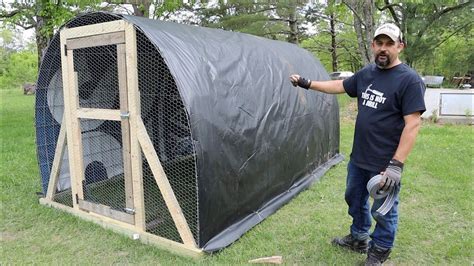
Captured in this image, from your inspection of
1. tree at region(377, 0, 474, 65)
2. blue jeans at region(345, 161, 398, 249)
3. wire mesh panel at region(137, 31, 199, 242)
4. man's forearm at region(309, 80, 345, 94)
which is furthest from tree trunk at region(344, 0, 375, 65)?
blue jeans at region(345, 161, 398, 249)

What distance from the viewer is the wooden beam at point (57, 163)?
3873 mm

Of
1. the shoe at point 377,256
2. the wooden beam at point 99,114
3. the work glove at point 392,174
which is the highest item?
the wooden beam at point 99,114

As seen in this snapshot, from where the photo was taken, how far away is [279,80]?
438 cm

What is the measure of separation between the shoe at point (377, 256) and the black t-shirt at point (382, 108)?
595 mm

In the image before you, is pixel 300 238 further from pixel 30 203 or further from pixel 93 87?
pixel 30 203

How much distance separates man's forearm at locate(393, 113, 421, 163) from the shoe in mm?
752

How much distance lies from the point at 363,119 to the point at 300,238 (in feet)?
4.26

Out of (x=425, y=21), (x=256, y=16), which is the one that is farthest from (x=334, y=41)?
(x=256, y=16)

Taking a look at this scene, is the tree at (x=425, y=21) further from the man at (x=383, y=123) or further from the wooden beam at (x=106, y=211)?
the wooden beam at (x=106, y=211)

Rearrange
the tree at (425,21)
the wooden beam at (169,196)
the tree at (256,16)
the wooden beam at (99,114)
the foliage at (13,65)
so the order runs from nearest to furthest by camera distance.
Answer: the wooden beam at (169,196) < the wooden beam at (99,114) < the tree at (425,21) < the tree at (256,16) < the foliage at (13,65)

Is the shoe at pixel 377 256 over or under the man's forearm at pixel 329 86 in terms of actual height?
under

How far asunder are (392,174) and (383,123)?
14.6 inches

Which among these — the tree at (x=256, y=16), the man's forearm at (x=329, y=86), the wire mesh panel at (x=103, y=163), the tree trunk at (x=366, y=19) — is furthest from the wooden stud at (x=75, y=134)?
the tree at (x=256, y=16)

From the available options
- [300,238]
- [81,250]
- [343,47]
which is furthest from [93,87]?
[343,47]
